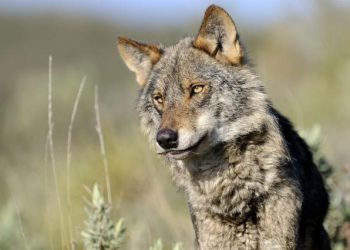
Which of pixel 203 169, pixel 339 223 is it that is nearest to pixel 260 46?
pixel 339 223

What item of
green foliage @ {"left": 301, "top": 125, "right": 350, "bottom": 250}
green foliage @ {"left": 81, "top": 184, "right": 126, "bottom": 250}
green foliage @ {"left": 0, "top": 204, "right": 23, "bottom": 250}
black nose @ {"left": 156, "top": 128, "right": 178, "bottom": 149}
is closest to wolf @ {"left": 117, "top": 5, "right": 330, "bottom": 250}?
black nose @ {"left": 156, "top": 128, "right": 178, "bottom": 149}

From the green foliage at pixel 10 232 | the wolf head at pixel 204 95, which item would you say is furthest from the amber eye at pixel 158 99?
the green foliage at pixel 10 232

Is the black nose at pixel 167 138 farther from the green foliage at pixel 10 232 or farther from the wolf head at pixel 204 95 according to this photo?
the green foliage at pixel 10 232

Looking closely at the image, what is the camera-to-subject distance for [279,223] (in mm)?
5438

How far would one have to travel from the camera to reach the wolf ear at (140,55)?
629 cm

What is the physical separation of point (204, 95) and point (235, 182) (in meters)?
0.62

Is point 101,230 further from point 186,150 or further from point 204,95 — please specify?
point 204,95

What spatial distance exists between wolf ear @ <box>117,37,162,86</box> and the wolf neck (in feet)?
3.23

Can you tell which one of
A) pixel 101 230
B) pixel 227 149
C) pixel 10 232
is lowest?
pixel 10 232

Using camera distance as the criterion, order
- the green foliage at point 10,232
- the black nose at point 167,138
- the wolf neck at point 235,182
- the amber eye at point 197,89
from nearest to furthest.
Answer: the black nose at point 167,138 → the wolf neck at point 235,182 → the amber eye at point 197,89 → the green foliage at point 10,232

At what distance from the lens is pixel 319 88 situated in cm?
1577

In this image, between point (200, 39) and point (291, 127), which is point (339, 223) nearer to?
point (291, 127)

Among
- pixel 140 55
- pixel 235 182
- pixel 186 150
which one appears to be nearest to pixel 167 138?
pixel 186 150

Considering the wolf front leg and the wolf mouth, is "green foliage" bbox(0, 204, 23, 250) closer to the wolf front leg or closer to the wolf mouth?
the wolf mouth
